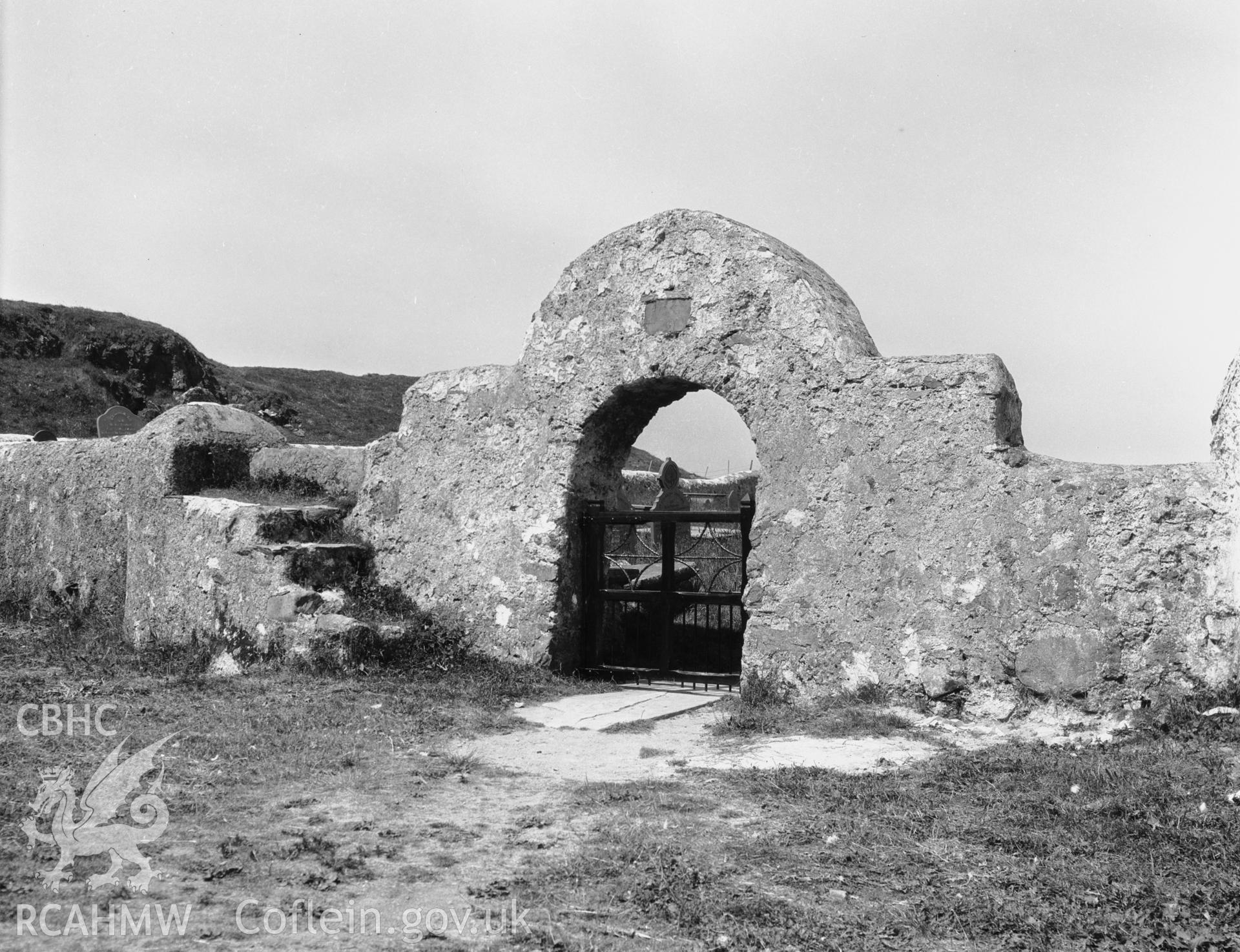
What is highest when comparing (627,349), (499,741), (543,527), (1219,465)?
(627,349)

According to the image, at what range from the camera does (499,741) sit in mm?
5969

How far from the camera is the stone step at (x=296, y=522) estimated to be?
805 cm

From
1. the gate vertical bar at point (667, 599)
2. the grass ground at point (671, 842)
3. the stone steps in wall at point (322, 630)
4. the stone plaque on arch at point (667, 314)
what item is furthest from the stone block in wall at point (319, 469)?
the grass ground at point (671, 842)

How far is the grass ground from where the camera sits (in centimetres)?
330

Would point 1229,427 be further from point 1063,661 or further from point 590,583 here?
point 590,583

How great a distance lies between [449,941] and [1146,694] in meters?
4.19

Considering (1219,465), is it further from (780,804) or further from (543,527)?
→ (543,527)

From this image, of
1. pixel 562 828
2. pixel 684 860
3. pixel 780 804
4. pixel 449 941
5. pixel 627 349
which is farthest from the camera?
pixel 627 349

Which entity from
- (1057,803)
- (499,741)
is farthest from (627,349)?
(1057,803)

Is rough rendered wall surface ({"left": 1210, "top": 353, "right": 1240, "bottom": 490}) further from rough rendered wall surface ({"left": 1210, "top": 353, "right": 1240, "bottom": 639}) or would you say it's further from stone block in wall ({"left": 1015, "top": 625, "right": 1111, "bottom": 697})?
stone block in wall ({"left": 1015, "top": 625, "right": 1111, "bottom": 697})

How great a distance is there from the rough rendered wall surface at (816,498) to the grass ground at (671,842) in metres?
0.63

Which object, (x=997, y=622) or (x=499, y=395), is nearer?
(x=997, y=622)

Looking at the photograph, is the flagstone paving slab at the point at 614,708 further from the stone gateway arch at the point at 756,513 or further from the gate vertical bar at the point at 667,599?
the stone gateway arch at the point at 756,513

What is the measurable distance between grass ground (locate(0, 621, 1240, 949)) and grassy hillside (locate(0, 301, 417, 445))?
20.9 meters
